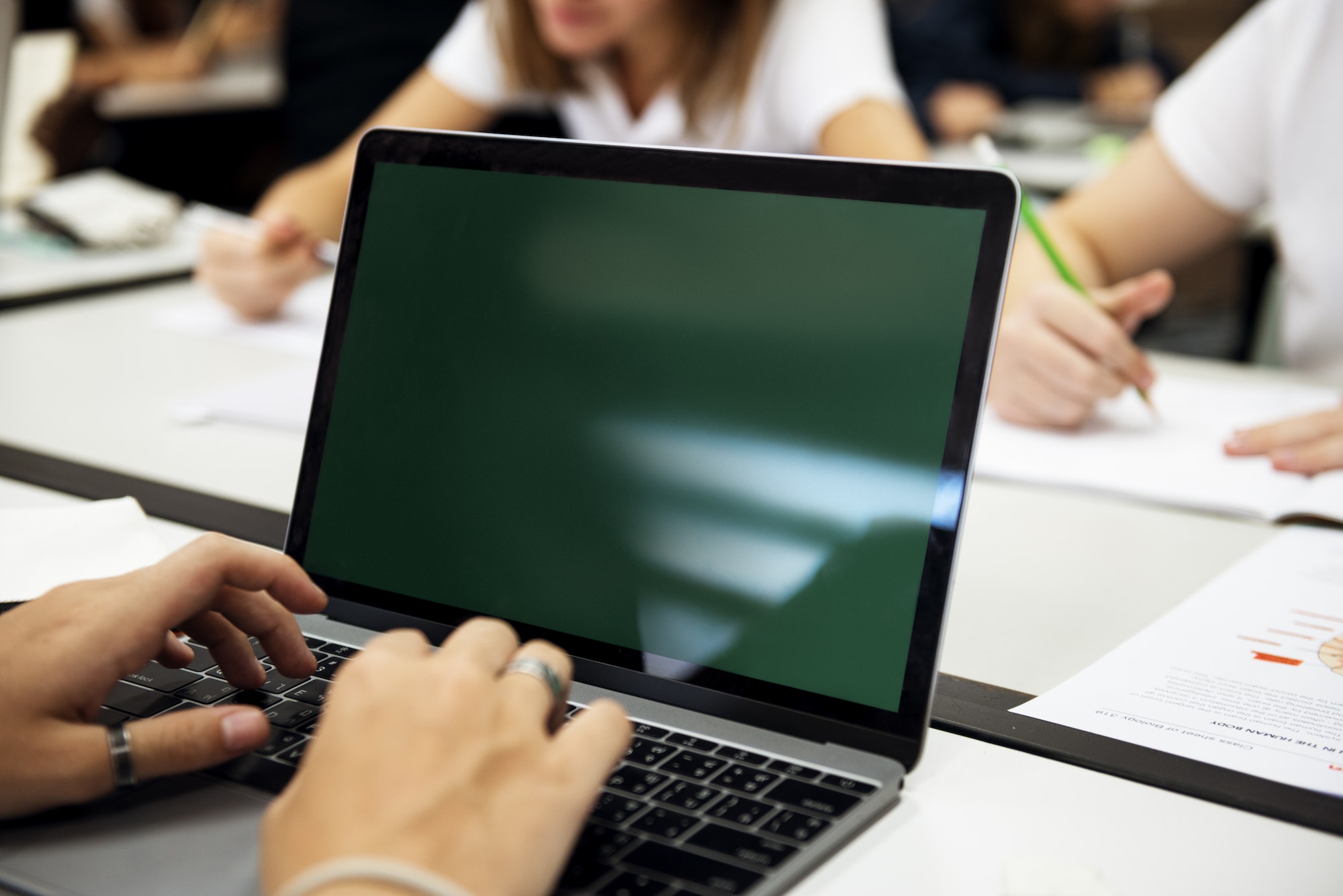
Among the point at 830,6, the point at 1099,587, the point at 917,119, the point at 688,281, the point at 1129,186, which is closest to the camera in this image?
the point at 688,281

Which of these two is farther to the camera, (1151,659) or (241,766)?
(1151,659)

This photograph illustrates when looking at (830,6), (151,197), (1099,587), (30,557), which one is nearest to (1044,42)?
(830,6)

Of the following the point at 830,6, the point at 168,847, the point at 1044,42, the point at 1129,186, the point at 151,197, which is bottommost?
the point at 168,847

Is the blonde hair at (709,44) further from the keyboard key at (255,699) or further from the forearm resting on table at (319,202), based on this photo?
the keyboard key at (255,699)

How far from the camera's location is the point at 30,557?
23.6 inches

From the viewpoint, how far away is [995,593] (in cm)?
63

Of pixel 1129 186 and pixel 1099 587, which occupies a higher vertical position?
pixel 1129 186

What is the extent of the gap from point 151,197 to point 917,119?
195cm

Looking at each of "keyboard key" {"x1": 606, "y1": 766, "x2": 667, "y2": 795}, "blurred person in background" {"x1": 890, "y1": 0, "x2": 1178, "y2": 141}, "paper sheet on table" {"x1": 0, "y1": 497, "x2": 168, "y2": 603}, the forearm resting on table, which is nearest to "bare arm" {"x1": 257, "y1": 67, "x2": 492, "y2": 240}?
the forearm resting on table

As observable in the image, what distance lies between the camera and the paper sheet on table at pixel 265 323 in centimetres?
106

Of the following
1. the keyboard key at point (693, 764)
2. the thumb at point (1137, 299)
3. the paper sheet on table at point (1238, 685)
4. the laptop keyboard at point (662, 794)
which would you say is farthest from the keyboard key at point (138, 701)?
the thumb at point (1137, 299)

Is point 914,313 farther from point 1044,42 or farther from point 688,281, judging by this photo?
point 1044,42

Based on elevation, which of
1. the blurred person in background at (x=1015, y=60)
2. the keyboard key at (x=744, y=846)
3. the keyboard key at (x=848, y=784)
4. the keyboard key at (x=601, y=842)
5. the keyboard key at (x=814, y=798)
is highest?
the blurred person in background at (x=1015, y=60)

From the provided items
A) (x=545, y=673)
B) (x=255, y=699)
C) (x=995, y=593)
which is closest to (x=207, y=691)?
(x=255, y=699)
